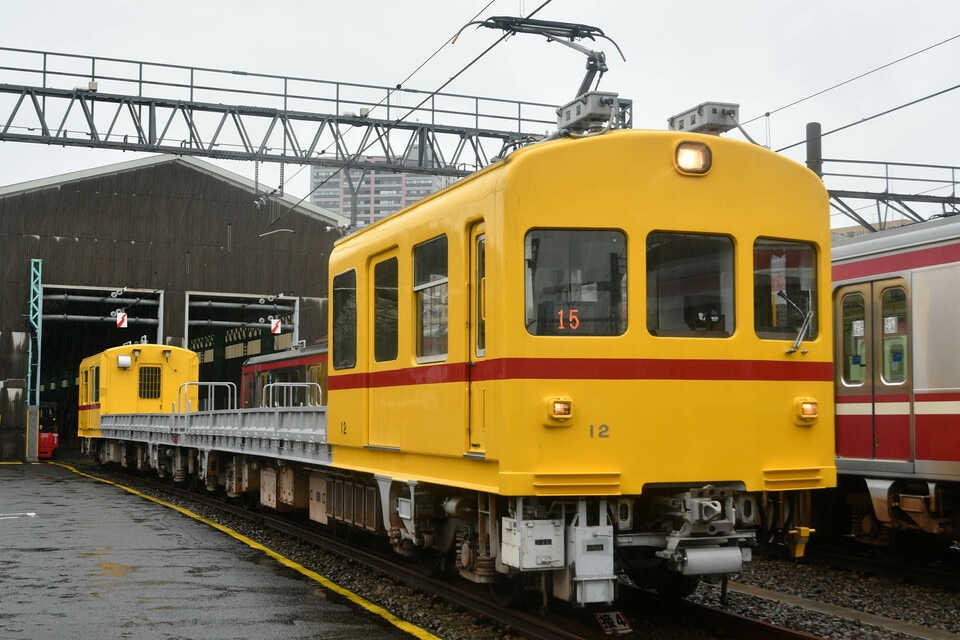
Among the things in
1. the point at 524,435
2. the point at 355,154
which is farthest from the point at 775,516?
the point at 355,154

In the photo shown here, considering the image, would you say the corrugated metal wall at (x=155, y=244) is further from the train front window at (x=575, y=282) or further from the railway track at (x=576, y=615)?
the train front window at (x=575, y=282)

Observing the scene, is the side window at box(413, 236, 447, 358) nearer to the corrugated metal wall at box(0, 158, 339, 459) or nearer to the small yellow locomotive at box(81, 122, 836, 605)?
the small yellow locomotive at box(81, 122, 836, 605)

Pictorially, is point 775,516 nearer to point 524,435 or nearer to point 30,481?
point 524,435

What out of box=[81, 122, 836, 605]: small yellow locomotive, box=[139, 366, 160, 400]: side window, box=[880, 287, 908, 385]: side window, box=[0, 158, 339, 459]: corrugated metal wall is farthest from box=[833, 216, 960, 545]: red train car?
box=[0, 158, 339, 459]: corrugated metal wall

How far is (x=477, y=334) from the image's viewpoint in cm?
764

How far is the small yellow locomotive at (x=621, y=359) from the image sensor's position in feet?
23.4

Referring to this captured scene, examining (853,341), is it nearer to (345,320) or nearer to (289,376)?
(345,320)

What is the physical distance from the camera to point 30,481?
2542cm

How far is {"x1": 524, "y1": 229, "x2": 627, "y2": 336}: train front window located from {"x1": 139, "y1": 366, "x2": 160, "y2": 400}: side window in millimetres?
25431

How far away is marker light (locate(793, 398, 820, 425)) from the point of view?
25.5 ft

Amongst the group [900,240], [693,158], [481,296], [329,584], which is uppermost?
[693,158]

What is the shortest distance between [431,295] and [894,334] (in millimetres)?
5572

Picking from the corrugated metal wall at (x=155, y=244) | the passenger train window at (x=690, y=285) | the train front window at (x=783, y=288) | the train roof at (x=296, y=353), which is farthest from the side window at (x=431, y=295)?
the corrugated metal wall at (x=155, y=244)

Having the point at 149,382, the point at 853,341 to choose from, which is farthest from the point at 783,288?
the point at 149,382
